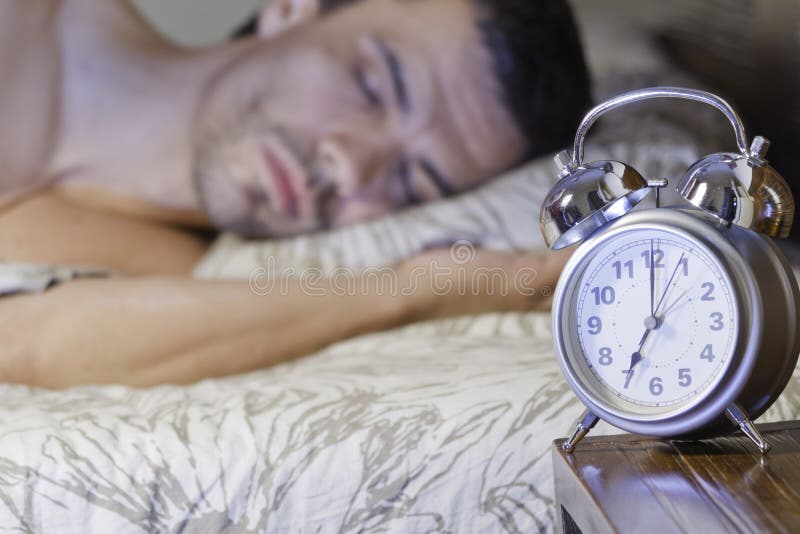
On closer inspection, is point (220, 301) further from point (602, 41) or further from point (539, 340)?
point (602, 41)

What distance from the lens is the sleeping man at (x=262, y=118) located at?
1.68 meters

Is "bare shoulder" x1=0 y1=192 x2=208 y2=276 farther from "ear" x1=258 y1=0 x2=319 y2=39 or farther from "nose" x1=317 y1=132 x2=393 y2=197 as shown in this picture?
"ear" x1=258 y1=0 x2=319 y2=39

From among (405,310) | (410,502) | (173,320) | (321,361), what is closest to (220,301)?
(173,320)

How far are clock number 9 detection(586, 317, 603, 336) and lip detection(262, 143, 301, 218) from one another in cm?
101

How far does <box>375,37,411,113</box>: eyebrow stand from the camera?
1.70 metres

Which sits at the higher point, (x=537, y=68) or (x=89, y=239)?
(x=537, y=68)

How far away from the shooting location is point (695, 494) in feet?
2.13

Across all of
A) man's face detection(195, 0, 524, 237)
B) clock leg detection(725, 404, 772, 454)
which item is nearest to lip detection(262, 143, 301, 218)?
man's face detection(195, 0, 524, 237)

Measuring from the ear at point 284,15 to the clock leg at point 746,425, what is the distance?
1.33 m

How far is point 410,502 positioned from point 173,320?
0.55 m

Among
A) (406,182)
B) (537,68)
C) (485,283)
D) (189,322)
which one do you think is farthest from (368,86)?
(189,322)

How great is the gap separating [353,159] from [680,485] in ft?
3.73

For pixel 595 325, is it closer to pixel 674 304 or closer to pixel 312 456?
pixel 674 304

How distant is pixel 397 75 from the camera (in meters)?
1.71
